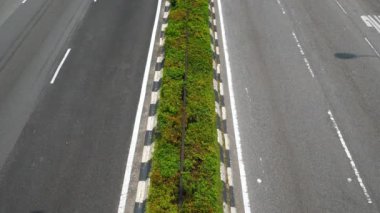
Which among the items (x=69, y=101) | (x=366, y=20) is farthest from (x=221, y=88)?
(x=366, y=20)

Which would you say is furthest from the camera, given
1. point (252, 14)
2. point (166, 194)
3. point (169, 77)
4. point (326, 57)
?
point (252, 14)

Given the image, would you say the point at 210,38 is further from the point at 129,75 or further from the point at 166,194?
the point at 166,194

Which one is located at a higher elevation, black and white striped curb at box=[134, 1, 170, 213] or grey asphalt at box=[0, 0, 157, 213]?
grey asphalt at box=[0, 0, 157, 213]

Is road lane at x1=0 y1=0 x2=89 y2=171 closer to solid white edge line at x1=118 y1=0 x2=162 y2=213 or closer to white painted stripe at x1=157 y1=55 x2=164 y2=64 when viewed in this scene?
solid white edge line at x1=118 y1=0 x2=162 y2=213

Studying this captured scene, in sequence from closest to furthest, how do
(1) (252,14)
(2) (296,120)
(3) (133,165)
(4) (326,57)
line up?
1. (3) (133,165)
2. (2) (296,120)
3. (4) (326,57)
4. (1) (252,14)

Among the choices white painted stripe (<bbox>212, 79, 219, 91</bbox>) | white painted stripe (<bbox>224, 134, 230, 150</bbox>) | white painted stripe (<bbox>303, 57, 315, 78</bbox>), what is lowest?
white painted stripe (<bbox>303, 57, 315, 78</bbox>)

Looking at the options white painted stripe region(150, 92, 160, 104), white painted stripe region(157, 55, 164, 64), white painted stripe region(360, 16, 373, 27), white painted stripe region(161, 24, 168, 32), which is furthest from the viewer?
white painted stripe region(360, 16, 373, 27)

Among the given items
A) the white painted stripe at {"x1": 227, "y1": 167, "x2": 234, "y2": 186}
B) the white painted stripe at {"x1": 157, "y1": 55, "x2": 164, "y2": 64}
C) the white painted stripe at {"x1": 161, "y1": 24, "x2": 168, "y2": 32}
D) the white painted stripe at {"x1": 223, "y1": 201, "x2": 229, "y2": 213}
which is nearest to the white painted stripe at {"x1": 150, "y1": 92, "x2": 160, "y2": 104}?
the white painted stripe at {"x1": 157, "y1": 55, "x2": 164, "y2": 64}

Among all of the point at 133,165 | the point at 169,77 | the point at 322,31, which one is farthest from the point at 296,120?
the point at 322,31
